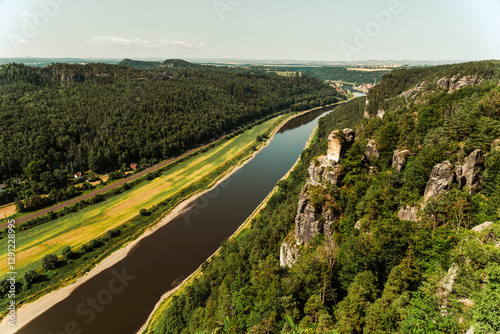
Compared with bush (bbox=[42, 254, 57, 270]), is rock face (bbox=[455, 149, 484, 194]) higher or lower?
higher

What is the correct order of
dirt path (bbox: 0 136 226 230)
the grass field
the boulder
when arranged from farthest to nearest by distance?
dirt path (bbox: 0 136 226 230) < the grass field < the boulder

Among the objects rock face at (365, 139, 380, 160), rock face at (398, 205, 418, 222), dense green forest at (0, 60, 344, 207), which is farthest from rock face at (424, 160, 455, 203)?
dense green forest at (0, 60, 344, 207)

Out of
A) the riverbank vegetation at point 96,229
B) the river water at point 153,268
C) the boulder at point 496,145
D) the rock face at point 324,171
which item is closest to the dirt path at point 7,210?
the riverbank vegetation at point 96,229

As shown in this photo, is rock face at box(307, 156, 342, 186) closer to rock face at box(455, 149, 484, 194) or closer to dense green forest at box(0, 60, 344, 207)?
rock face at box(455, 149, 484, 194)

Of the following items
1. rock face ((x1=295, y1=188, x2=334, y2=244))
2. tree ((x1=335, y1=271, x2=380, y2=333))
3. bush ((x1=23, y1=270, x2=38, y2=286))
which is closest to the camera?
tree ((x1=335, y1=271, x2=380, y2=333))

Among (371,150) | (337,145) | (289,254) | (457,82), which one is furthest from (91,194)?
(457,82)

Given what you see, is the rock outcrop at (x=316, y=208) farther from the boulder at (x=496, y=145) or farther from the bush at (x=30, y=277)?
the bush at (x=30, y=277)
